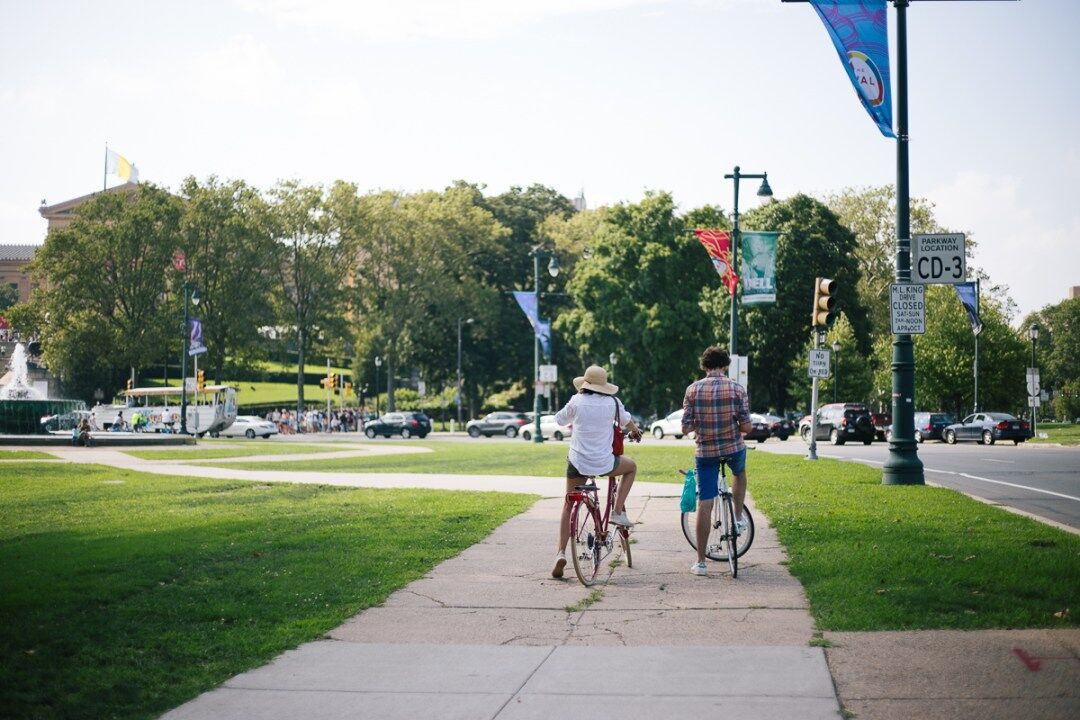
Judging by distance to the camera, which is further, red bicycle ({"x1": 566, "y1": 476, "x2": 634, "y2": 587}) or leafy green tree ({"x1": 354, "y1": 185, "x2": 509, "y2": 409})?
leafy green tree ({"x1": 354, "y1": 185, "x2": 509, "y2": 409})

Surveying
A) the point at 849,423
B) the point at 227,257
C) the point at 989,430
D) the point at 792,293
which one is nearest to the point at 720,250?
the point at 849,423

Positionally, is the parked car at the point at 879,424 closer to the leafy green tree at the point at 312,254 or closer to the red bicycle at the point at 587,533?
the leafy green tree at the point at 312,254

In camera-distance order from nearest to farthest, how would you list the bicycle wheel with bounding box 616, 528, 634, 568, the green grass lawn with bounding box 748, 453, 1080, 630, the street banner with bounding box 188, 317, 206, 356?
1. the green grass lawn with bounding box 748, 453, 1080, 630
2. the bicycle wheel with bounding box 616, 528, 634, 568
3. the street banner with bounding box 188, 317, 206, 356

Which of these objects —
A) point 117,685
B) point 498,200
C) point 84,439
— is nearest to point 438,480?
point 117,685

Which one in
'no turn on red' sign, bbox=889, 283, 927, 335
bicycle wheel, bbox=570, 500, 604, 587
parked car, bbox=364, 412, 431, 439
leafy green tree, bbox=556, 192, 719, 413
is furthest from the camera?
leafy green tree, bbox=556, 192, 719, 413

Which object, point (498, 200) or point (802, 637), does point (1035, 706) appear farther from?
point (498, 200)

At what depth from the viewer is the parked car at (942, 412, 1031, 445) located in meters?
48.0

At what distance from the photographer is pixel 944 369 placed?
2746 inches

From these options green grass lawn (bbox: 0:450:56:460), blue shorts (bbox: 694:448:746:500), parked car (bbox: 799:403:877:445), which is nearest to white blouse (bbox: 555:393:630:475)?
blue shorts (bbox: 694:448:746:500)

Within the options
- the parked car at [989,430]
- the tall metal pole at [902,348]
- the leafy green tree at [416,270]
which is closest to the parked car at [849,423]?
the parked car at [989,430]

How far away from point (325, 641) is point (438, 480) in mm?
15528

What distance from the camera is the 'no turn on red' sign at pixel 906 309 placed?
55.9ft

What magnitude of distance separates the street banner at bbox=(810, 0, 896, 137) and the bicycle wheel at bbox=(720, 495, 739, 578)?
28.1 feet

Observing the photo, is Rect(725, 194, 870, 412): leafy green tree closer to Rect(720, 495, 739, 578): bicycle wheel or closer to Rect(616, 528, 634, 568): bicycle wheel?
Rect(616, 528, 634, 568): bicycle wheel
